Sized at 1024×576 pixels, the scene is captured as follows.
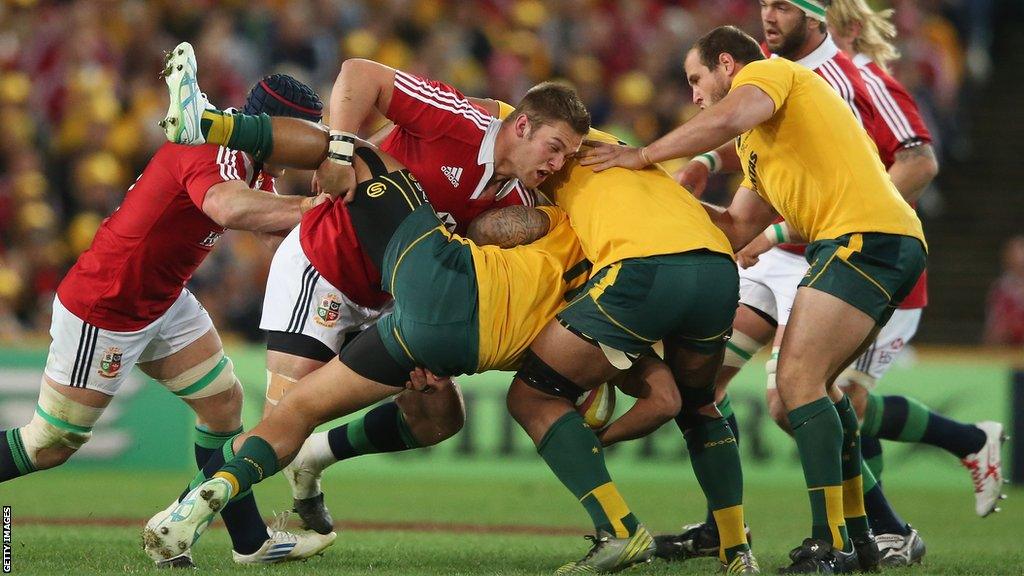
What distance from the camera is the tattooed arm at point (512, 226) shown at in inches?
234

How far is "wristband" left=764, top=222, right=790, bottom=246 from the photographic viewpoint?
21.6 ft

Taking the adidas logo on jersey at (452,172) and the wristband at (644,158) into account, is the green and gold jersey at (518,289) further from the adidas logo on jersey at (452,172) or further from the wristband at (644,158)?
the adidas logo on jersey at (452,172)

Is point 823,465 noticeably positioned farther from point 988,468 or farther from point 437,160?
point 988,468

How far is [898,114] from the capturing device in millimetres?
7105

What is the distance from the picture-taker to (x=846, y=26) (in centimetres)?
736

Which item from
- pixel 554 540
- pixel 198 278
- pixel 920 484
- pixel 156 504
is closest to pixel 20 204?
pixel 198 278

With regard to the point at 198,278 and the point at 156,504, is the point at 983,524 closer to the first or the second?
the point at 156,504

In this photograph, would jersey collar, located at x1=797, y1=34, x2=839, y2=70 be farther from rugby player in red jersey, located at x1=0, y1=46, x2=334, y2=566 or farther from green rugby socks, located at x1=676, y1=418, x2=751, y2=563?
rugby player in red jersey, located at x1=0, y1=46, x2=334, y2=566

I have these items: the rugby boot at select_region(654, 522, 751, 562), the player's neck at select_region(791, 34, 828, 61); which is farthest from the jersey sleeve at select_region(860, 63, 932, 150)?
the rugby boot at select_region(654, 522, 751, 562)

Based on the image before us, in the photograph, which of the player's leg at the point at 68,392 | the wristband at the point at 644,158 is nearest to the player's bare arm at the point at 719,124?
the wristband at the point at 644,158

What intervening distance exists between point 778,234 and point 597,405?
1.26m

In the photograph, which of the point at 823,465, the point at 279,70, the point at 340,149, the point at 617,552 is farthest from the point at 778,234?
the point at 279,70

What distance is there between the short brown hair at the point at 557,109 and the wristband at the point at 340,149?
825 mm

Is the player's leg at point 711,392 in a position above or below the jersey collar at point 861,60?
below
